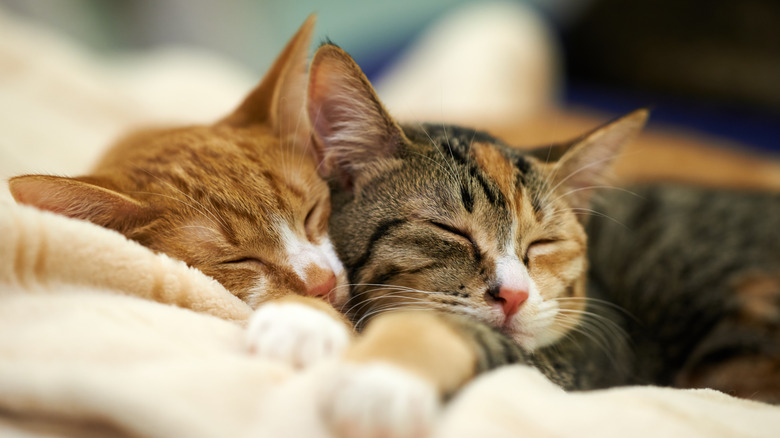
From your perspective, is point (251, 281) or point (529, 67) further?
point (529, 67)

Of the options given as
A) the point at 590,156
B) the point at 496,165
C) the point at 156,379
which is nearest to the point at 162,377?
the point at 156,379

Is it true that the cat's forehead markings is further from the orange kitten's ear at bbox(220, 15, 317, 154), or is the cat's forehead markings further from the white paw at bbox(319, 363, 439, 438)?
the white paw at bbox(319, 363, 439, 438)

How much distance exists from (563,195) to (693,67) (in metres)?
2.81

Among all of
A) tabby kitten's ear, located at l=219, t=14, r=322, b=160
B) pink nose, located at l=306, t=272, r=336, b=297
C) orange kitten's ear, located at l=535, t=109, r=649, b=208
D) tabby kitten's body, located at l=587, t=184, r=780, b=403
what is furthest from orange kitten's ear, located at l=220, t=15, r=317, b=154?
tabby kitten's body, located at l=587, t=184, r=780, b=403

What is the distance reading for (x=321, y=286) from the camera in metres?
0.96

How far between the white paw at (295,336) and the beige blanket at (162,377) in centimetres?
3

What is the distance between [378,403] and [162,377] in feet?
0.84

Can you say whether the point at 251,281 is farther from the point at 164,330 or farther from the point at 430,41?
the point at 430,41

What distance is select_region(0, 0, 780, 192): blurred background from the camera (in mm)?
2883

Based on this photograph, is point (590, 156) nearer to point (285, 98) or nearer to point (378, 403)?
point (285, 98)

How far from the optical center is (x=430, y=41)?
3256 mm

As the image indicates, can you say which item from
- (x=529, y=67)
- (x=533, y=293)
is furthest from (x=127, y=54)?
(x=533, y=293)

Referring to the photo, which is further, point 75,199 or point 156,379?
point 75,199

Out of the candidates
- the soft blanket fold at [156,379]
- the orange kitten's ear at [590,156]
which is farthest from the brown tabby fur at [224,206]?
the orange kitten's ear at [590,156]
